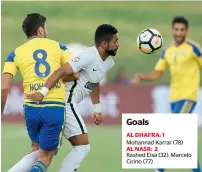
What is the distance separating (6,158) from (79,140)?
405cm

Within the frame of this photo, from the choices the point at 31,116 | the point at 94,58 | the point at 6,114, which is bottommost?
the point at 6,114

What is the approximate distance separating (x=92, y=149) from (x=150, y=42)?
14.4 feet

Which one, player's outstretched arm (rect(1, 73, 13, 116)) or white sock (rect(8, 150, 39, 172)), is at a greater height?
player's outstretched arm (rect(1, 73, 13, 116))

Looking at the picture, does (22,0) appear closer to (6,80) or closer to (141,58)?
(141,58)

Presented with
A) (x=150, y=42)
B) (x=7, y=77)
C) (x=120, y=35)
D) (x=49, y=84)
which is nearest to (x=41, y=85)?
(x=49, y=84)

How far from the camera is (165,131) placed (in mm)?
9031

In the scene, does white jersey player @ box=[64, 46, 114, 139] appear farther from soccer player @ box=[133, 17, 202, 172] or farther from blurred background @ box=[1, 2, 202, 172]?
blurred background @ box=[1, 2, 202, 172]

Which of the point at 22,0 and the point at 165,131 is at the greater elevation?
the point at 22,0

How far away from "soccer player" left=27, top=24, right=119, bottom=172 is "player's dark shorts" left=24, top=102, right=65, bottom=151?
1.37ft

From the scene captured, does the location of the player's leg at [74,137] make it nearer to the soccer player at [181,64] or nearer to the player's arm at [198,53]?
the soccer player at [181,64]

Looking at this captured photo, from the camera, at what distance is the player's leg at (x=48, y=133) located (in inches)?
283

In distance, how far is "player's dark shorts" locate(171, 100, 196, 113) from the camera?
10.2 m

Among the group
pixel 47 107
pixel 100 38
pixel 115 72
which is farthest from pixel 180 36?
pixel 115 72

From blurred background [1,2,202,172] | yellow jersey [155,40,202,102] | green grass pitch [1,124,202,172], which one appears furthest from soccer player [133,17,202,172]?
blurred background [1,2,202,172]
